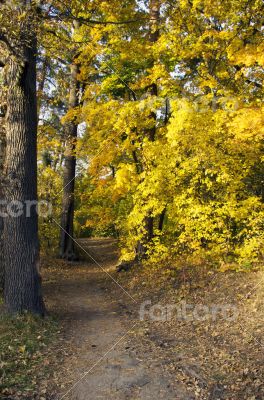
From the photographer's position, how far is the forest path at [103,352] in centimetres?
557

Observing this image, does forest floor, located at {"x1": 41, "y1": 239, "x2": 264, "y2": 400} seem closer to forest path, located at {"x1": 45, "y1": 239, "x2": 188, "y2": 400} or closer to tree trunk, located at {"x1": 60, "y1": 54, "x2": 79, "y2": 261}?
forest path, located at {"x1": 45, "y1": 239, "x2": 188, "y2": 400}

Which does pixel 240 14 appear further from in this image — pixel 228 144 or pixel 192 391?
pixel 192 391

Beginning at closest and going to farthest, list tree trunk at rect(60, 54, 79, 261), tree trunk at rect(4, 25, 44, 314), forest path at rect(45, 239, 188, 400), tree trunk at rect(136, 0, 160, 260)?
forest path at rect(45, 239, 188, 400), tree trunk at rect(4, 25, 44, 314), tree trunk at rect(136, 0, 160, 260), tree trunk at rect(60, 54, 79, 261)

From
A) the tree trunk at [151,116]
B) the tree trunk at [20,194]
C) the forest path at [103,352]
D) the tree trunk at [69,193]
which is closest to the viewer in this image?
the forest path at [103,352]

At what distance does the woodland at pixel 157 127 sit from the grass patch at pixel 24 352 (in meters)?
0.40

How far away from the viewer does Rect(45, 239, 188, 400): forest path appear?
5570 millimetres

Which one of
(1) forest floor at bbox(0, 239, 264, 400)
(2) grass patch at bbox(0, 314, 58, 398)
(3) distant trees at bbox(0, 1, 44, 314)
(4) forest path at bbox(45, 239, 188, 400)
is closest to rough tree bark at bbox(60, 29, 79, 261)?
(4) forest path at bbox(45, 239, 188, 400)

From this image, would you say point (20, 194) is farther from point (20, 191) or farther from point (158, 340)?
point (158, 340)

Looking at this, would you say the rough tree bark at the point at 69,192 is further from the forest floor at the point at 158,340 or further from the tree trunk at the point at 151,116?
the forest floor at the point at 158,340

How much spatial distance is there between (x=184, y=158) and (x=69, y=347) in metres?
6.17

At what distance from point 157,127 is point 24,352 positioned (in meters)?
10.6

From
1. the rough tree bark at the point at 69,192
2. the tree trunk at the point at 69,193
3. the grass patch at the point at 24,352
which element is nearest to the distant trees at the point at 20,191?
the grass patch at the point at 24,352

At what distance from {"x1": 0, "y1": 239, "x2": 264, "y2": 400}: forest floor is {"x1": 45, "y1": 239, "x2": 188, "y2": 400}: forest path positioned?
0.05 ft

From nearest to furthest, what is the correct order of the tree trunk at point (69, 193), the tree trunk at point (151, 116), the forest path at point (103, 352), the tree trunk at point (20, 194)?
1. the forest path at point (103, 352)
2. the tree trunk at point (20, 194)
3. the tree trunk at point (151, 116)
4. the tree trunk at point (69, 193)
